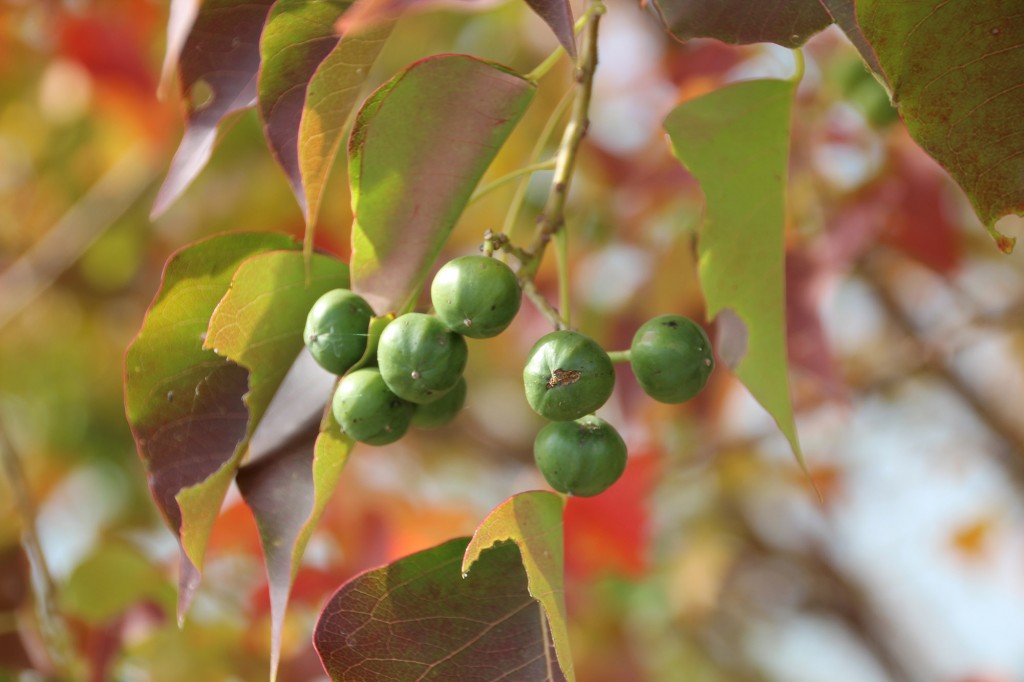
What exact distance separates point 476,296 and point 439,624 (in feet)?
0.86

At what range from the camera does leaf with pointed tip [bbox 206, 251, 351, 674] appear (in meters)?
0.73

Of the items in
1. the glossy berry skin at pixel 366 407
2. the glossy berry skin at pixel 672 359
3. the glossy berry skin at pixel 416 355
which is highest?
the glossy berry skin at pixel 416 355

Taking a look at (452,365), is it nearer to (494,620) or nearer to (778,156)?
(494,620)

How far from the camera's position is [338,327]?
762 millimetres

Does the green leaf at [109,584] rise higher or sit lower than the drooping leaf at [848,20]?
lower

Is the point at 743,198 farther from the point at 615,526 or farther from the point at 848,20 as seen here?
the point at 615,526

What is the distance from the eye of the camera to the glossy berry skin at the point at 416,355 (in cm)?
73

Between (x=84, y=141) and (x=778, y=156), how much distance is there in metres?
2.47

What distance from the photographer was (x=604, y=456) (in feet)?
2.48

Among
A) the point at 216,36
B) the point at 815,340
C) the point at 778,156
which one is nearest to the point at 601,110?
the point at 815,340

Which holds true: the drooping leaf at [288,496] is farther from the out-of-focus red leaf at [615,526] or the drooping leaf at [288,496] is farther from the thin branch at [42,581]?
the out-of-focus red leaf at [615,526]

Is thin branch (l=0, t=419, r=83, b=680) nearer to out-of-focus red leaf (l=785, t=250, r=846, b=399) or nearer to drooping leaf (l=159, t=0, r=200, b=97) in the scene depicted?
drooping leaf (l=159, t=0, r=200, b=97)

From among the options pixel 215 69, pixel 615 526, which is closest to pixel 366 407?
pixel 215 69

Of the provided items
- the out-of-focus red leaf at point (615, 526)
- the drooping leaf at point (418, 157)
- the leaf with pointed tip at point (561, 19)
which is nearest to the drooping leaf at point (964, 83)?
the leaf with pointed tip at point (561, 19)
